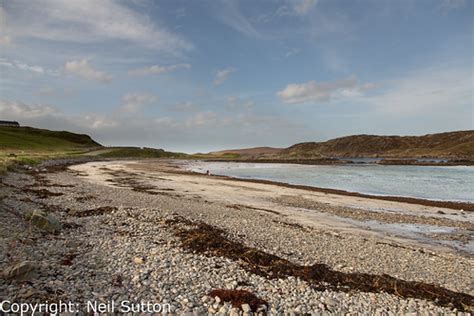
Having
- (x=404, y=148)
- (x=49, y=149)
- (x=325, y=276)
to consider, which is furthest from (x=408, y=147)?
(x=325, y=276)

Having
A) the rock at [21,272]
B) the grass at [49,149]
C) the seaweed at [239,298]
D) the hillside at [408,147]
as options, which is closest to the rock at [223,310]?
the seaweed at [239,298]

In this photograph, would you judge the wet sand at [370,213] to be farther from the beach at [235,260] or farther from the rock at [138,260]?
the rock at [138,260]

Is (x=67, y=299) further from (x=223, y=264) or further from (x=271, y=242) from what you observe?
(x=271, y=242)

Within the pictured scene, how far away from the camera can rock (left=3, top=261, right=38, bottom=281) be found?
7592mm

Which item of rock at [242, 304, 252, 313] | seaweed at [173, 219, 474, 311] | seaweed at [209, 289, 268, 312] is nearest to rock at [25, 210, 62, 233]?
seaweed at [173, 219, 474, 311]

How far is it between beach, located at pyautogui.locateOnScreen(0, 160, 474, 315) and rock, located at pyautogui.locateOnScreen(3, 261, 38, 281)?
0.10m

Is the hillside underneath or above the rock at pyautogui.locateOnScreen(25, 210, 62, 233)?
above

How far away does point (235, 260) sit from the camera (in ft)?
36.9

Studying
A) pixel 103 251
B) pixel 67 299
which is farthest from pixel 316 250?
pixel 67 299

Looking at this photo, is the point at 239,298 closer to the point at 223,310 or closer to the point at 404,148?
the point at 223,310

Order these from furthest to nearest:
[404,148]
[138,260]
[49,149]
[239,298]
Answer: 1. [404,148]
2. [49,149]
3. [138,260]
4. [239,298]

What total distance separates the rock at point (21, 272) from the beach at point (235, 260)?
0.10 meters

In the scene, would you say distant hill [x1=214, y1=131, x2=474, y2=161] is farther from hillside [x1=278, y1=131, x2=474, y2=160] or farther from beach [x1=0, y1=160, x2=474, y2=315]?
beach [x1=0, y1=160, x2=474, y2=315]

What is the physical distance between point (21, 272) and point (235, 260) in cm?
636
